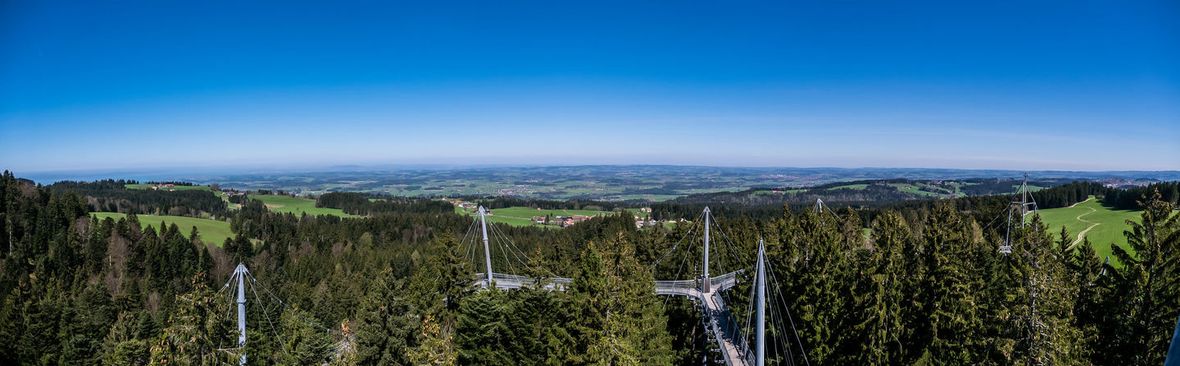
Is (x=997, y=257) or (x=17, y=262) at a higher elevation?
(x=997, y=257)

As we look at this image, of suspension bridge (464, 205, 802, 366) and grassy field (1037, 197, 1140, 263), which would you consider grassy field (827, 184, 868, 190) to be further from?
suspension bridge (464, 205, 802, 366)

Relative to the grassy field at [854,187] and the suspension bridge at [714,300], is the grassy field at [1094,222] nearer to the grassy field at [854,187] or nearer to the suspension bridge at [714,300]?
the suspension bridge at [714,300]

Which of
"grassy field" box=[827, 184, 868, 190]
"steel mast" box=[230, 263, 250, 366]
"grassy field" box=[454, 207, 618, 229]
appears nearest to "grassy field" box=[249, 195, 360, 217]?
"grassy field" box=[454, 207, 618, 229]

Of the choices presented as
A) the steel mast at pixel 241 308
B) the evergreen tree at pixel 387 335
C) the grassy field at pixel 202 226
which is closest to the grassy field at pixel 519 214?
the grassy field at pixel 202 226

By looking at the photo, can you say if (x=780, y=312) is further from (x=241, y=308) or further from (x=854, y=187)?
(x=854, y=187)

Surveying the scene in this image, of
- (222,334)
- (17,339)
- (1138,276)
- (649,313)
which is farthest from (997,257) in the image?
(17,339)

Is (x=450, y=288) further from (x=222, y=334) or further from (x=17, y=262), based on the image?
(x=17, y=262)
